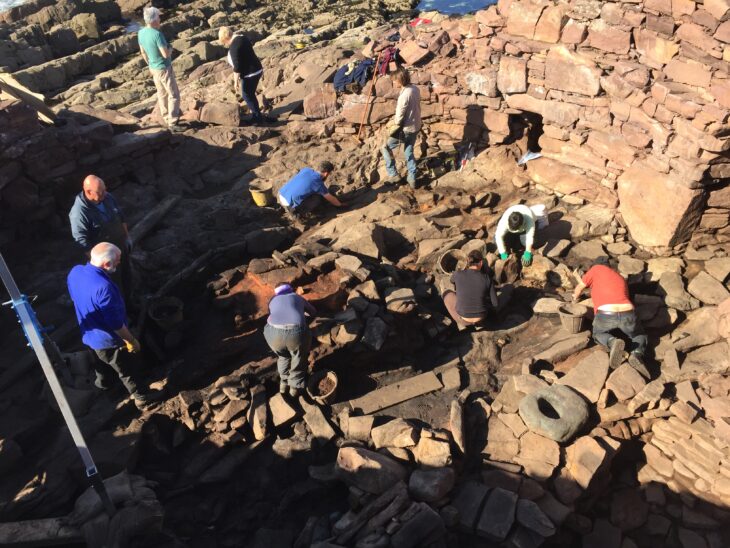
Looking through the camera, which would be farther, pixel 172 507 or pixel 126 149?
pixel 126 149

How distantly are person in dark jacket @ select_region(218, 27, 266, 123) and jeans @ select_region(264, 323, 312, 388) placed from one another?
284 inches

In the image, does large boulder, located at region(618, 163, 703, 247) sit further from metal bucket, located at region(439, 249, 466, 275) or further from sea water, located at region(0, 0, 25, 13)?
sea water, located at region(0, 0, 25, 13)

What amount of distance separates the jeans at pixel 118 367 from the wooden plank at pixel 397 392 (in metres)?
2.41

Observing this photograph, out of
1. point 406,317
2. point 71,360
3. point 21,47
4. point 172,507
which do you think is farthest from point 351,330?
point 21,47

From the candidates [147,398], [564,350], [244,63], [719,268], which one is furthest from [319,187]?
[719,268]

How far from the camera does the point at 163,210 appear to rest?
9.28 meters

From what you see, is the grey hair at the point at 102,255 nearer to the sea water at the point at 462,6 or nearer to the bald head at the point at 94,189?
the bald head at the point at 94,189

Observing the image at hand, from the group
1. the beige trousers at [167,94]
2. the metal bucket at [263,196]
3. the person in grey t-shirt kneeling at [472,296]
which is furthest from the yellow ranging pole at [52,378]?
the beige trousers at [167,94]

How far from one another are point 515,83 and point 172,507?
7826 mm

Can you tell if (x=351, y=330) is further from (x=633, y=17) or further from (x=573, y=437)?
(x=633, y=17)

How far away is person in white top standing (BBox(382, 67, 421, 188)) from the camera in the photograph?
9.23 m

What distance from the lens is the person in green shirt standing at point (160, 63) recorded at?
1017 cm


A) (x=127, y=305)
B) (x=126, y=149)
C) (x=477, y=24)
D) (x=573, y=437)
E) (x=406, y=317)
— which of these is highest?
(x=477, y=24)

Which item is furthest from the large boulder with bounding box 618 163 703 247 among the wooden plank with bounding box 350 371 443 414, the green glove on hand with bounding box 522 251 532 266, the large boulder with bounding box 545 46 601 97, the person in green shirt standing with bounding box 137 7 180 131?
the person in green shirt standing with bounding box 137 7 180 131
